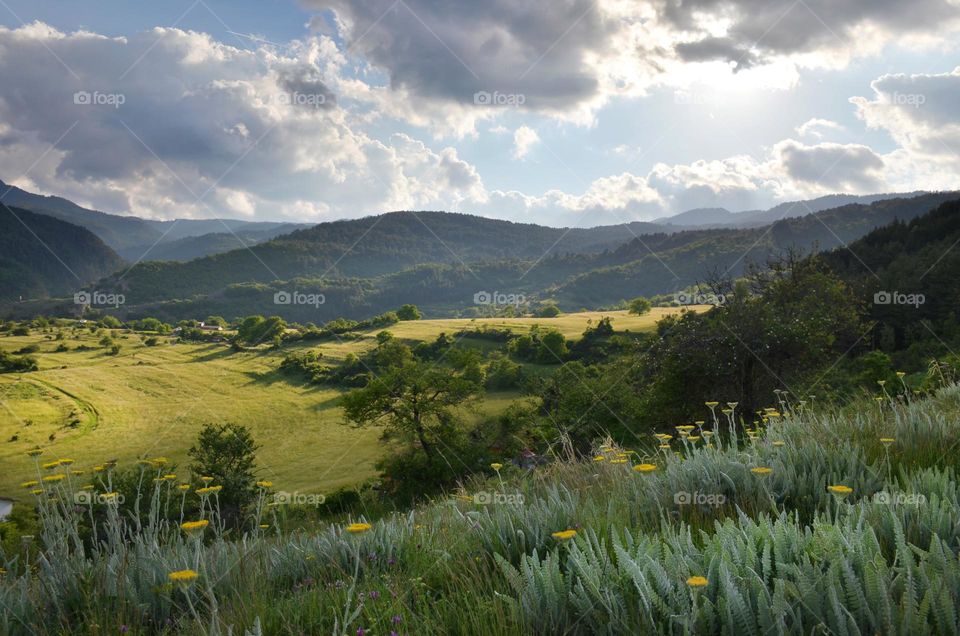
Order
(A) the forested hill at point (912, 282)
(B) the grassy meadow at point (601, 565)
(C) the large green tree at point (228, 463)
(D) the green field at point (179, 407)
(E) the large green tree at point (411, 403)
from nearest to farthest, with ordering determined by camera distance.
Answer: (B) the grassy meadow at point (601, 565), (C) the large green tree at point (228, 463), (E) the large green tree at point (411, 403), (A) the forested hill at point (912, 282), (D) the green field at point (179, 407)

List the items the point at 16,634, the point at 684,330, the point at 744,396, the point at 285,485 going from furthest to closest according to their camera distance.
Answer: the point at 285,485 < the point at 684,330 < the point at 744,396 < the point at 16,634

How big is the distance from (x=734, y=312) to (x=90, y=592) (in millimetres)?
19702

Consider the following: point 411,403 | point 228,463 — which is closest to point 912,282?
point 411,403

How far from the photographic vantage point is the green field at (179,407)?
6319 cm

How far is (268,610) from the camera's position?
3.07m

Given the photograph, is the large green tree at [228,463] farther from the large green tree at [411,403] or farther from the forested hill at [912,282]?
the forested hill at [912,282]

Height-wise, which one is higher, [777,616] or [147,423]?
[777,616]

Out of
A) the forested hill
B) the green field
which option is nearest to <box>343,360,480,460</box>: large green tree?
the green field

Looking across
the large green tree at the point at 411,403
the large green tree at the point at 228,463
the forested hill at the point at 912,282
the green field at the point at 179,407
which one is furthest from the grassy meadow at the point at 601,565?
the green field at the point at 179,407

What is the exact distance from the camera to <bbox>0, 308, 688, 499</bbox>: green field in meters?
63.2

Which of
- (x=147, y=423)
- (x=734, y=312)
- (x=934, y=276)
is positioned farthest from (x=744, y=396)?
(x=147, y=423)

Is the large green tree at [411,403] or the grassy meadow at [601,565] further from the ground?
the grassy meadow at [601,565]

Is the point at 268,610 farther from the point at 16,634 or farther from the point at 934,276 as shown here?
the point at 934,276

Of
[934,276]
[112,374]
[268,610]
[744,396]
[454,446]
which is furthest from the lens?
[112,374]
